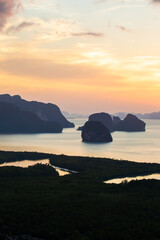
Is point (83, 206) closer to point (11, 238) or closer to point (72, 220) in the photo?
point (72, 220)

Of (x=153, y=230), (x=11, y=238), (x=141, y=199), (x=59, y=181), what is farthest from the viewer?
(x=59, y=181)

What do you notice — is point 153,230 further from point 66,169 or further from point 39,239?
point 66,169

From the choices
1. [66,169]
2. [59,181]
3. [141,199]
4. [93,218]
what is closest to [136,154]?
[66,169]

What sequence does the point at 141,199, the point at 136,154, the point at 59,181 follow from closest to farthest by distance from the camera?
the point at 141,199 < the point at 59,181 < the point at 136,154

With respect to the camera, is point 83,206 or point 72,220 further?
point 83,206

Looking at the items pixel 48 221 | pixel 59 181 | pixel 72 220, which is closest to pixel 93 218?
pixel 72 220

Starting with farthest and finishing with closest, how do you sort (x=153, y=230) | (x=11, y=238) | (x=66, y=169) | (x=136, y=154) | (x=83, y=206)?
(x=136, y=154) < (x=66, y=169) < (x=83, y=206) < (x=153, y=230) < (x=11, y=238)
